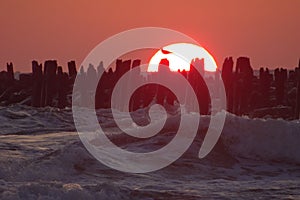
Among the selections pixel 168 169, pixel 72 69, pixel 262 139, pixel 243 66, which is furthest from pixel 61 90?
pixel 168 169

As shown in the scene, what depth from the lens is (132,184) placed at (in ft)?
35.4

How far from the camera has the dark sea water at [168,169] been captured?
30.5ft

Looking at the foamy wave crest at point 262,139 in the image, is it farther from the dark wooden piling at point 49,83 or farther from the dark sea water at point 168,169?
the dark wooden piling at point 49,83

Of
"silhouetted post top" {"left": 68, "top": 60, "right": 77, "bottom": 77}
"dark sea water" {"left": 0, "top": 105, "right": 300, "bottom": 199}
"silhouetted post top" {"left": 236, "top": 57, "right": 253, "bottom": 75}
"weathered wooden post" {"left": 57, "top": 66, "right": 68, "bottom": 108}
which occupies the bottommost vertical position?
"dark sea water" {"left": 0, "top": 105, "right": 300, "bottom": 199}

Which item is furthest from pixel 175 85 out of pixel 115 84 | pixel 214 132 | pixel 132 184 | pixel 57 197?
pixel 57 197

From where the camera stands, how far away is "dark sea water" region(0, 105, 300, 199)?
9.30 m

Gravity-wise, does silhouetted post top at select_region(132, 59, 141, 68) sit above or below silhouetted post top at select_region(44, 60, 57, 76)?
above

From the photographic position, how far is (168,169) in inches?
511

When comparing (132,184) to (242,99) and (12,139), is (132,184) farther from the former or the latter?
(242,99)

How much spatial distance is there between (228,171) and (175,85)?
886 inches

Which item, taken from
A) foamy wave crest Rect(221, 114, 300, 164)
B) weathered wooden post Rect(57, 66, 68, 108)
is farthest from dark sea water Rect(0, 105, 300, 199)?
weathered wooden post Rect(57, 66, 68, 108)

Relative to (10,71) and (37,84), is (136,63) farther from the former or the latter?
(10,71)

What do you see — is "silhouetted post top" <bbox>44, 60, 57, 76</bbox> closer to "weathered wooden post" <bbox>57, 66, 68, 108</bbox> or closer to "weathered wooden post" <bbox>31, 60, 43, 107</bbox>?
"weathered wooden post" <bbox>31, 60, 43, 107</bbox>

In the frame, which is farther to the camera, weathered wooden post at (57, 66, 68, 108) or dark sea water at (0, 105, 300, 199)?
weathered wooden post at (57, 66, 68, 108)
